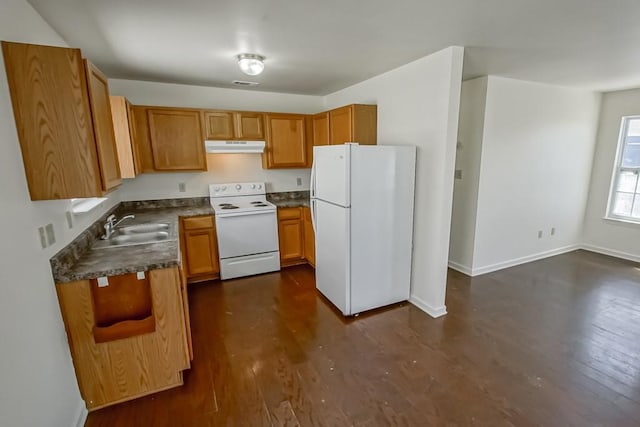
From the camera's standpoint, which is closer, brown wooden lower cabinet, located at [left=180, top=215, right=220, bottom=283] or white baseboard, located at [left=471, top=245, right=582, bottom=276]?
brown wooden lower cabinet, located at [left=180, top=215, right=220, bottom=283]

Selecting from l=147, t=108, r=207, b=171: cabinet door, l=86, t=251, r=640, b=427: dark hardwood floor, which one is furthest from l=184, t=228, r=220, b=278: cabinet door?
l=147, t=108, r=207, b=171: cabinet door

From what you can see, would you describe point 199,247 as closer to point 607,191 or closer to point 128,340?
point 128,340

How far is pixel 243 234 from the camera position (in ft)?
12.3

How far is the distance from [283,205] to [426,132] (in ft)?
6.67

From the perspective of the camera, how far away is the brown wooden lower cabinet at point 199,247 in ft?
11.7

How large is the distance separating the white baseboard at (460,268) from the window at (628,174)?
270cm

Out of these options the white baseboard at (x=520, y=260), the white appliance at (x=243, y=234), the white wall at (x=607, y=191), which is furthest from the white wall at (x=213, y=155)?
the white wall at (x=607, y=191)

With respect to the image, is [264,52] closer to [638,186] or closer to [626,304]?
[626,304]

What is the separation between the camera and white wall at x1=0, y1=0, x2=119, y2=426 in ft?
4.05

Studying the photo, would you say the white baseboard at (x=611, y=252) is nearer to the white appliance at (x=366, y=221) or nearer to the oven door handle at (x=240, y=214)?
the white appliance at (x=366, y=221)

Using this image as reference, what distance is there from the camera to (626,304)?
3100 mm

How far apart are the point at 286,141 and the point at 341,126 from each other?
0.93 meters

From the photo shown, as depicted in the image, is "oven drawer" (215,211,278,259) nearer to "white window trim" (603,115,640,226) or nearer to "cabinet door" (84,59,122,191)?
"cabinet door" (84,59,122,191)

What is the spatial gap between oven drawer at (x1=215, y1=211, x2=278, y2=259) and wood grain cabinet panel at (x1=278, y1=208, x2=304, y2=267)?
Result: 11cm
